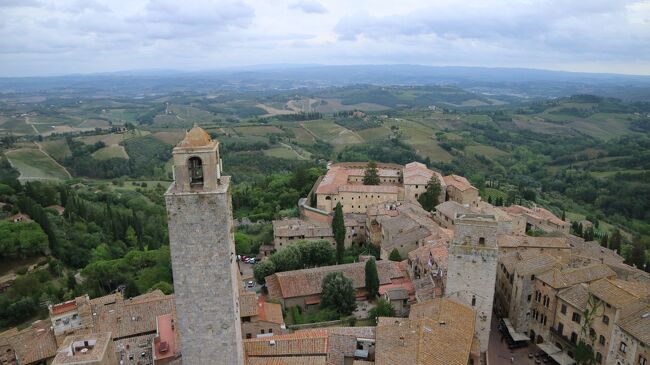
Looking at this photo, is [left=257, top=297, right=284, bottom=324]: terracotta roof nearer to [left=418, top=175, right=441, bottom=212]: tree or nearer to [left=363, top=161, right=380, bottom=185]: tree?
[left=418, top=175, right=441, bottom=212]: tree

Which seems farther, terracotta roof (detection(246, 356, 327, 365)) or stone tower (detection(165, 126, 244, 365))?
terracotta roof (detection(246, 356, 327, 365))

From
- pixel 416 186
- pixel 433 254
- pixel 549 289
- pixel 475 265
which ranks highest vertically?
pixel 475 265

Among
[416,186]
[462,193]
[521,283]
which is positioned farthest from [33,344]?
[462,193]

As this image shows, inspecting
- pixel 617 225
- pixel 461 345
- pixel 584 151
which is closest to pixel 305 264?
pixel 461 345

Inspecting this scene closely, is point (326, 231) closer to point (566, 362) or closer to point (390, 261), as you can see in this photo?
point (390, 261)

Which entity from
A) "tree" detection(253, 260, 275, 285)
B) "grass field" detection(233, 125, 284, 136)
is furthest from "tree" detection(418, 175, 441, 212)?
"grass field" detection(233, 125, 284, 136)

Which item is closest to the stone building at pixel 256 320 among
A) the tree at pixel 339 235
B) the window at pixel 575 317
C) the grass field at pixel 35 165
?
the tree at pixel 339 235

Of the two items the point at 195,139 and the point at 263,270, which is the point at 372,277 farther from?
the point at 195,139
